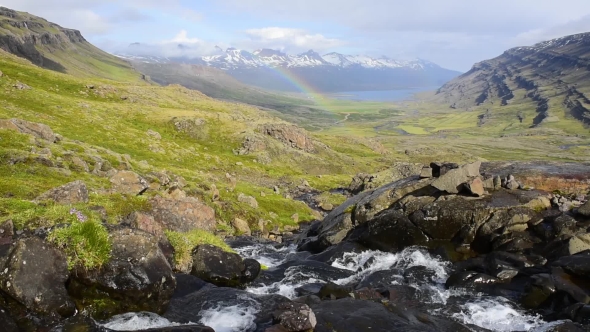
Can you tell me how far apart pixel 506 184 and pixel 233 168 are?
6876 centimetres

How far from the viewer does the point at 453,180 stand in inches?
1494

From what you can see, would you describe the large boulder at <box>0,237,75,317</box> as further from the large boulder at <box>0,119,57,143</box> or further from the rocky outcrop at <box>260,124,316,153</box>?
the rocky outcrop at <box>260,124,316,153</box>

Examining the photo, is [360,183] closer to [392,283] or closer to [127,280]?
[392,283]

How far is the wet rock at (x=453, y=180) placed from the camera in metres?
37.6

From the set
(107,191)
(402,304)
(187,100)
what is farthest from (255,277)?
(187,100)

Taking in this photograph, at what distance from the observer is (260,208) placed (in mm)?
58125

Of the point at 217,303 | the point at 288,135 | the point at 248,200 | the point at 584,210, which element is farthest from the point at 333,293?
the point at 288,135

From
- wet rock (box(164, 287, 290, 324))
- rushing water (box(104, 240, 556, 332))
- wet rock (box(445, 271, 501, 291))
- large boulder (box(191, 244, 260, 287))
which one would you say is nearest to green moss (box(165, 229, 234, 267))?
large boulder (box(191, 244, 260, 287))

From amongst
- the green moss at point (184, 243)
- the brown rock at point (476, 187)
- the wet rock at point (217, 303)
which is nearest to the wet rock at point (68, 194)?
the green moss at point (184, 243)

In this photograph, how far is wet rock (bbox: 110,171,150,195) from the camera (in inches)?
1571

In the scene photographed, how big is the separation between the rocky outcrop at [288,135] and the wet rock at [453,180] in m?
90.7

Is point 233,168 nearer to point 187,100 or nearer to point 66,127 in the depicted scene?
point 66,127

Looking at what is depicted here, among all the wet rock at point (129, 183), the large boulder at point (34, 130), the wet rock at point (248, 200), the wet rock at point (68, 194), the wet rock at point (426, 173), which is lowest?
the wet rock at point (248, 200)

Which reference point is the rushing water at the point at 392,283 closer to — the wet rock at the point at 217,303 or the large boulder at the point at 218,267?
the wet rock at the point at 217,303
